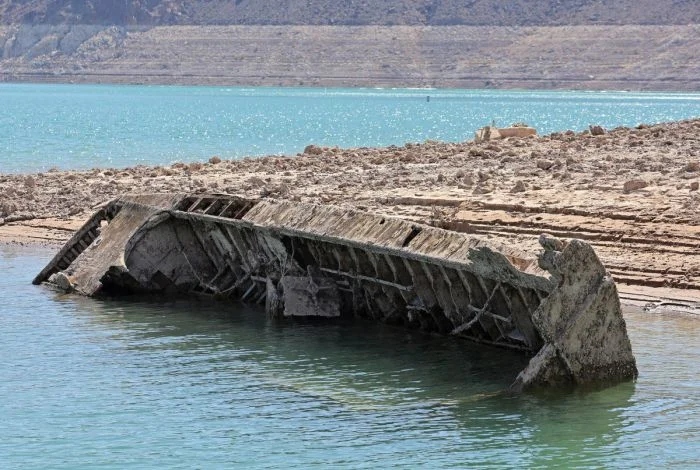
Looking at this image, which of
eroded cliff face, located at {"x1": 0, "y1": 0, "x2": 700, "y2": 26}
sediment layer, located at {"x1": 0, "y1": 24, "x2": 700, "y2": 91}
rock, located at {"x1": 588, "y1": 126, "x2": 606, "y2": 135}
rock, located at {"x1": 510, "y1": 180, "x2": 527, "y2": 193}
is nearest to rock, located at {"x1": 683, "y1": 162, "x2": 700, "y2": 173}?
rock, located at {"x1": 510, "y1": 180, "x2": 527, "y2": 193}

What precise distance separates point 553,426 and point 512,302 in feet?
7.09

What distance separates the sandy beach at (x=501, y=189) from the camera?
61.4 ft

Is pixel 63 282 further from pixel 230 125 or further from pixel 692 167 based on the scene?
pixel 230 125

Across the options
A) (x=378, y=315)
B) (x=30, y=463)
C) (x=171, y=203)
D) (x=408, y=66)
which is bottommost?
(x=30, y=463)

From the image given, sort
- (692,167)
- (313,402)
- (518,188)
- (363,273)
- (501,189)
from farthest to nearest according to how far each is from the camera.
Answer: (501,189)
(692,167)
(518,188)
(363,273)
(313,402)

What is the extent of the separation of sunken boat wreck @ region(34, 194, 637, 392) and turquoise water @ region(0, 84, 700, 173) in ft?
69.6

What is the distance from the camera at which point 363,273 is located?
17.0 metres

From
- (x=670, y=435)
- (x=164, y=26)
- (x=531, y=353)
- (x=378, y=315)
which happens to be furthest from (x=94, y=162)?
(x=164, y=26)

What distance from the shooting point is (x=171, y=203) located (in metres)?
19.8

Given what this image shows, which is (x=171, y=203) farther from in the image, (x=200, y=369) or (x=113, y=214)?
(x=200, y=369)

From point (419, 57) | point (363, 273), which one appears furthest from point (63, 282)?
point (419, 57)

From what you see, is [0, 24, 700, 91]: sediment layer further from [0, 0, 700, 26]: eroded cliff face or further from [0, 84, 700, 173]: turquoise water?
[0, 84, 700, 173]: turquoise water

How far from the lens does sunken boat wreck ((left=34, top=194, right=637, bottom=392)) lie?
12.9 m

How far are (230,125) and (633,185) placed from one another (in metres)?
59.3
